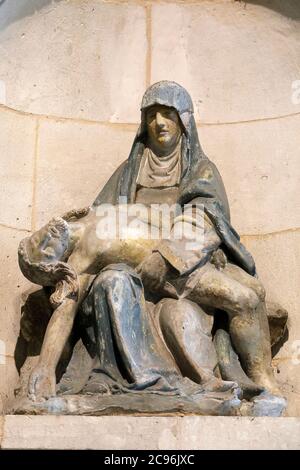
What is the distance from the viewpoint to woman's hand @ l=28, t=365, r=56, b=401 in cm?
390

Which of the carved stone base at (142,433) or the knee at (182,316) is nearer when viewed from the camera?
the carved stone base at (142,433)

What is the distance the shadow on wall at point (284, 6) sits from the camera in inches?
206

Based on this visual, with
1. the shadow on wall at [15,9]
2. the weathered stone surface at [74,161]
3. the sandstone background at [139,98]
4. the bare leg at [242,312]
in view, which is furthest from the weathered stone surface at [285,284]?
the shadow on wall at [15,9]

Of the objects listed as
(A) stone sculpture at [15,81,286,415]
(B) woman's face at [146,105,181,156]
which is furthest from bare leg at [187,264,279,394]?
(B) woman's face at [146,105,181,156]

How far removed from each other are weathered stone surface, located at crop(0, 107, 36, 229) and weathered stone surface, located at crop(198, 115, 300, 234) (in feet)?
2.49

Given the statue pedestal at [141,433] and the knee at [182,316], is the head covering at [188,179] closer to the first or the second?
the knee at [182,316]

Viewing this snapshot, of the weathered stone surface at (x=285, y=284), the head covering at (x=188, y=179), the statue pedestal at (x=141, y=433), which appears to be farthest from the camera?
the weathered stone surface at (x=285, y=284)

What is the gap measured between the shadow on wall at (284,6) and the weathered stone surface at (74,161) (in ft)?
2.75

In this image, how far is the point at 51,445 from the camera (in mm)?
3693

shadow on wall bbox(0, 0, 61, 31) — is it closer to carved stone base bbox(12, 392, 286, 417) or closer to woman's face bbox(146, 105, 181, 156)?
woman's face bbox(146, 105, 181, 156)

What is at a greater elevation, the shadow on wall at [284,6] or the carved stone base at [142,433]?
the shadow on wall at [284,6]

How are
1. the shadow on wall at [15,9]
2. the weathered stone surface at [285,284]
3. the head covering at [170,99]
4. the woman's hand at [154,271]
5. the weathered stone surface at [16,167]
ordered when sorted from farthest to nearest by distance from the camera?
the shadow on wall at [15,9] < the weathered stone surface at [16,167] < the weathered stone surface at [285,284] < the head covering at [170,99] < the woman's hand at [154,271]

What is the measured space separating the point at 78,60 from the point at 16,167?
23.2 inches

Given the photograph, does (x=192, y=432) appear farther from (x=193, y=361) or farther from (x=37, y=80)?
(x=37, y=80)
